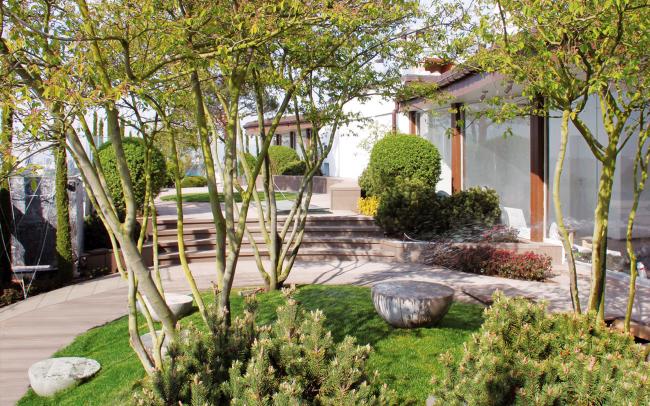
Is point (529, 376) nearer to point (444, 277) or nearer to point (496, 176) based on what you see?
point (444, 277)

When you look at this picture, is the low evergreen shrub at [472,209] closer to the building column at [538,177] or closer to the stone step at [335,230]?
the building column at [538,177]

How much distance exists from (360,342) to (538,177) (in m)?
6.83

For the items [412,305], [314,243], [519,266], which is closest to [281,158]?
[314,243]

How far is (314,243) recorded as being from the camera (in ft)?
39.8

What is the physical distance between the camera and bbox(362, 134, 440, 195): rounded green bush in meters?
13.5

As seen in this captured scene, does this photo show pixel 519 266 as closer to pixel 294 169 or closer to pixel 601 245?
pixel 601 245

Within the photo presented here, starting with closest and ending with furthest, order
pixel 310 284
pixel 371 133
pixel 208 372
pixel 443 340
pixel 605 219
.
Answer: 1. pixel 208 372
2. pixel 605 219
3. pixel 443 340
4. pixel 310 284
5. pixel 371 133

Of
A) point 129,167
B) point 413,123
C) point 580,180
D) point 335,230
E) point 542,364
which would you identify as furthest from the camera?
point 413,123

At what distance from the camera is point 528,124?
12.0 meters

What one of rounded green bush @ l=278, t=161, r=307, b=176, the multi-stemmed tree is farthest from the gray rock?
rounded green bush @ l=278, t=161, r=307, b=176

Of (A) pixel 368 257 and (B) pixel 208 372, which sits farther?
(A) pixel 368 257

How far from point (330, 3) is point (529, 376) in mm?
3704

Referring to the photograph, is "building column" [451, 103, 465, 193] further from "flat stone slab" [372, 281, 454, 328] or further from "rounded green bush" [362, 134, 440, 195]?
"flat stone slab" [372, 281, 454, 328]

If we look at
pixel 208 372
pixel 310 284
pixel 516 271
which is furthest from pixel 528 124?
pixel 208 372
